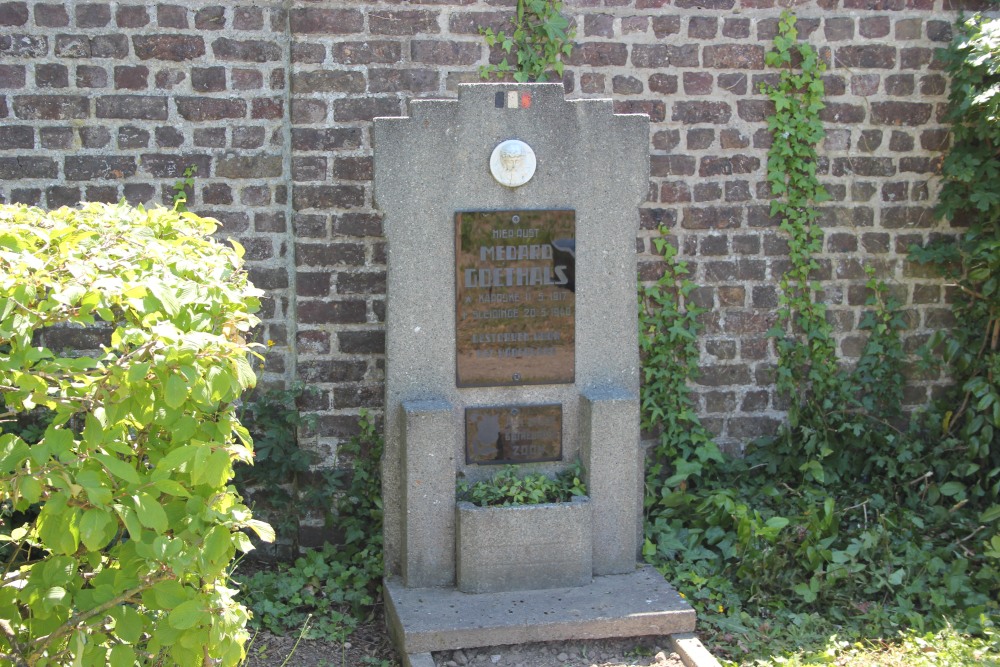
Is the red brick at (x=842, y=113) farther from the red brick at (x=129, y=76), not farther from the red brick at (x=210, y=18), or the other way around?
the red brick at (x=129, y=76)

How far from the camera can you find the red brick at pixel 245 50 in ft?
16.6

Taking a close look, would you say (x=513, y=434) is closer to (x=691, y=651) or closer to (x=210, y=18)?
(x=691, y=651)

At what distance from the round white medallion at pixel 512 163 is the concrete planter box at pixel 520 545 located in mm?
1383

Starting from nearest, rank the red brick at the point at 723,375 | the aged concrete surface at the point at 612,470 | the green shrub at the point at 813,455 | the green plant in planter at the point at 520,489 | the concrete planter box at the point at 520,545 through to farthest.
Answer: the concrete planter box at the point at 520,545, the green plant in planter at the point at 520,489, the aged concrete surface at the point at 612,470, the green shrub at the point at 813,455, the red brick at the point at 723,375

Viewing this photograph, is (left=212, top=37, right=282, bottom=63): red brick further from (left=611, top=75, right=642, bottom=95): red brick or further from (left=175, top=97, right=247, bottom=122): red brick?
(left=611, top=75, right=642, bottom=95): red brick

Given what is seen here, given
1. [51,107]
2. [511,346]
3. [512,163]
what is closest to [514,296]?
[511,346]

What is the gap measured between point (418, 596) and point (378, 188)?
5.62 feet

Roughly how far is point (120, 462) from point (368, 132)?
10.1 feet

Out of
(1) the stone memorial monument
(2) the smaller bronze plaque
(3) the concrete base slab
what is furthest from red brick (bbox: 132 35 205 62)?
(3) the concrete base slab

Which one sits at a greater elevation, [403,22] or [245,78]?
[403,22]

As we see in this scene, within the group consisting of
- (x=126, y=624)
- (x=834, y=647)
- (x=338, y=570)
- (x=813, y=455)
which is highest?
(x=126, y=624)

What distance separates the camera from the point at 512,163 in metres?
4.35

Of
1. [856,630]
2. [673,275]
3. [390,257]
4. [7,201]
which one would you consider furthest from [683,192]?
[7,201]

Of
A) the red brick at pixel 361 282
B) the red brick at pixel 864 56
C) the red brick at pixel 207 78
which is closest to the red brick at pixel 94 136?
the red brick at pixel 207 78
